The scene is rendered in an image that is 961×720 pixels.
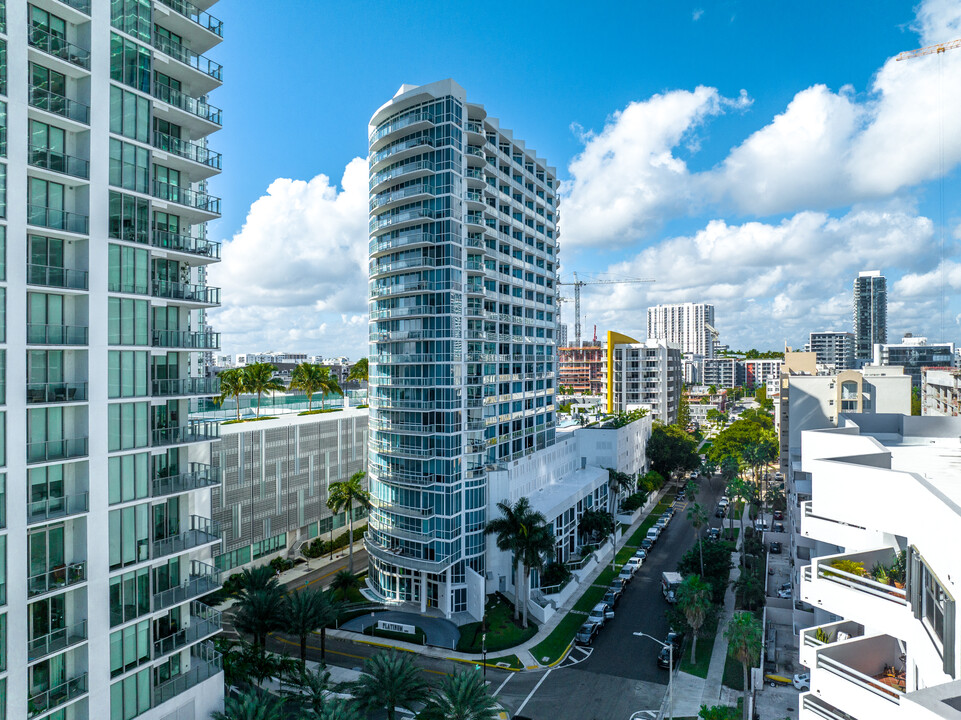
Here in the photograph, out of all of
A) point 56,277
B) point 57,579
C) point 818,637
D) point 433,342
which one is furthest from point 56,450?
point 818,637

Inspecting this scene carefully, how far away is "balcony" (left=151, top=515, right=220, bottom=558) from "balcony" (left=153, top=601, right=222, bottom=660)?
4336 mm

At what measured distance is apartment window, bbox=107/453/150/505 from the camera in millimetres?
31266

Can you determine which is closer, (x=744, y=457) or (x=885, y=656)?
(x=885, y=656)

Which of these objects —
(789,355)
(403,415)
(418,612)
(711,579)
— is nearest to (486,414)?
(403,415)

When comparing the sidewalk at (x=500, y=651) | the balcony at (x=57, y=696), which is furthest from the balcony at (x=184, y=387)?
the sidewalk at (x=500, y=651)

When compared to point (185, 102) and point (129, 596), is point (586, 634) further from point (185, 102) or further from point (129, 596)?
point (185, 102)

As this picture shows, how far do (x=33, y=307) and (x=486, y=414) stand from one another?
43.0 meters

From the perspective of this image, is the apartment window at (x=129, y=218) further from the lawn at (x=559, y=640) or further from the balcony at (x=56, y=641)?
the lawn at (x=559, y=640)

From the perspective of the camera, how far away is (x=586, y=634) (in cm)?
5197

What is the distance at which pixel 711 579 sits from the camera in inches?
2351

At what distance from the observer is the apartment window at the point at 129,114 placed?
104ft

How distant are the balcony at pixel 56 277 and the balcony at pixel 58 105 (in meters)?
7.53

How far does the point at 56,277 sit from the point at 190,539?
53.7ft

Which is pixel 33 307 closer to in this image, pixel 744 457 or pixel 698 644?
pixel 698 644
